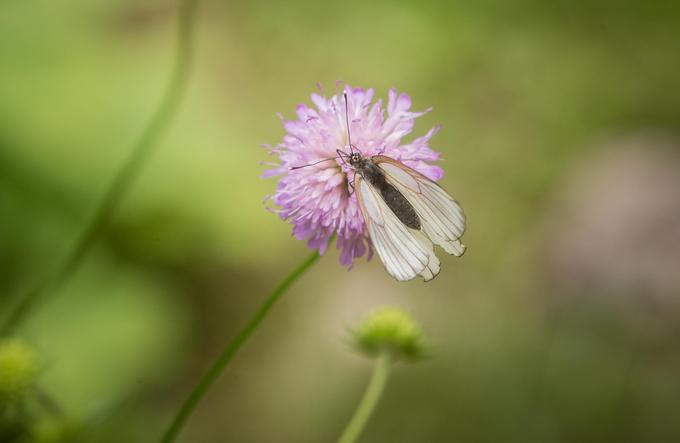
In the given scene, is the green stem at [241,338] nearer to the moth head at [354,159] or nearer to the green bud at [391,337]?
the moth head at [354,159]

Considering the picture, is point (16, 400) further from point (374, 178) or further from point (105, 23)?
point (105, 23)

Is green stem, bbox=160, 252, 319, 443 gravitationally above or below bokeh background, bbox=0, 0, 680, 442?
below

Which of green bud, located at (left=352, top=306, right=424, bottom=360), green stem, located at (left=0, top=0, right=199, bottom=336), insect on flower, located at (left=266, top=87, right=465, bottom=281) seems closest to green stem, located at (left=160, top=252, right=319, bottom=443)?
insect on flower, located at (left=266, top=87, right=465, bottom=281)

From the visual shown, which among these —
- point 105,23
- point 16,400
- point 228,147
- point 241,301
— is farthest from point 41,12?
point 16,400

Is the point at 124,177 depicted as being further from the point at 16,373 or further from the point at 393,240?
the point at 393,240

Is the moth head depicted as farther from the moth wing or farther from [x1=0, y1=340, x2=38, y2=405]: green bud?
[x1=0, y1=340, x2=38, y2=405]: green bud

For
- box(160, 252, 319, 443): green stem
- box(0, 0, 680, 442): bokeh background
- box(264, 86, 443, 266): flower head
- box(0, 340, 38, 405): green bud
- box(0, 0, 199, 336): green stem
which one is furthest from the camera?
box(0, 0, 680, 442): bokeh background

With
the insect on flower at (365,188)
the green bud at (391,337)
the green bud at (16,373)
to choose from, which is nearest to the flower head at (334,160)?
the insect on flower at (365,188)
